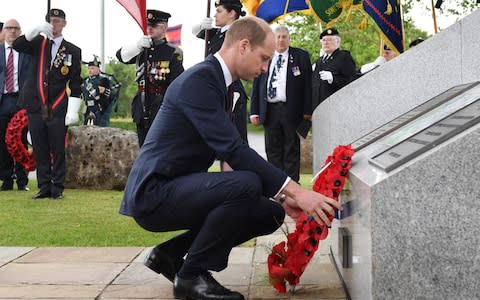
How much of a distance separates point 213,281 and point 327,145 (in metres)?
1.93

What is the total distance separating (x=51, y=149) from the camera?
9.62m

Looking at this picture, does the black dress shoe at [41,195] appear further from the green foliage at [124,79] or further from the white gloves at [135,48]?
the green foliage at [124,79]

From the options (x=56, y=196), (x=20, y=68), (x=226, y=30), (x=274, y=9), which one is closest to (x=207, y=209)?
(x=226, y=30)

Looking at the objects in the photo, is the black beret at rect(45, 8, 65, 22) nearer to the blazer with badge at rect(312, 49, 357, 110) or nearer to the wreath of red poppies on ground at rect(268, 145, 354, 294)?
the blazer with badge at rect(312, 49, 357, 110)

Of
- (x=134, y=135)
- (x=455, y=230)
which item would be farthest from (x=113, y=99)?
(x=455, y=230)

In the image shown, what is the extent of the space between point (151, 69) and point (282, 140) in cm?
173

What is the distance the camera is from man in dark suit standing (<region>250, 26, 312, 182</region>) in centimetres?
940

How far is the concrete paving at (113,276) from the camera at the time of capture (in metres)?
4.24

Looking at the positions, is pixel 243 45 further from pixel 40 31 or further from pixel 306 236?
pixel 40 31

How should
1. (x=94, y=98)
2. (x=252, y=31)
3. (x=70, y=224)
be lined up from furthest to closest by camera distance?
(x=94, y=98)
(x=70, y=224)
(x=252, y=31)

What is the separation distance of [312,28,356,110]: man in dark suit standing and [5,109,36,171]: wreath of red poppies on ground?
3.65 m

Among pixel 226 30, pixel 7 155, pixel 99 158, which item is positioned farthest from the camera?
pixel 99 158

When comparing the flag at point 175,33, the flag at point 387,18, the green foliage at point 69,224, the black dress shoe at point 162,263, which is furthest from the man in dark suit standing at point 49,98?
the flag at point 175,33

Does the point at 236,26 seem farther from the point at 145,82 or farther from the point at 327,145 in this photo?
the point at 145,82
